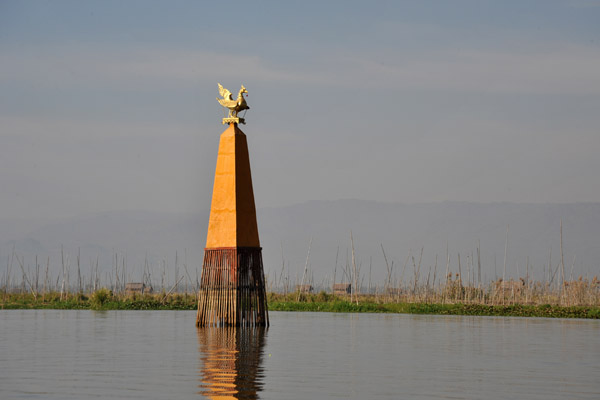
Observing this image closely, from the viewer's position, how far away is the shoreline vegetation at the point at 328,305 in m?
39.7

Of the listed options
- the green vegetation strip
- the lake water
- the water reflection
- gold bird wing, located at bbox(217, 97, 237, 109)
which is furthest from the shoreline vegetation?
gold bird wing, located at bbox(217, 97, 237, 109)

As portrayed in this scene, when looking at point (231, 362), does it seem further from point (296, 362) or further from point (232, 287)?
point (232, 287)

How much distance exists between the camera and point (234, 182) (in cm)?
2511

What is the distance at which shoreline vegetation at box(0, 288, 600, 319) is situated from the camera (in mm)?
39719

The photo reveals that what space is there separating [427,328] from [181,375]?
1547 centimetres

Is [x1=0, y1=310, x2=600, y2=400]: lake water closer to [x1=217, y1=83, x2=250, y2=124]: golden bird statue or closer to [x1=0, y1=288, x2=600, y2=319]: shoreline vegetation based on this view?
[x1=217, y1=83, x2=250, y2=124]: golden bird statue

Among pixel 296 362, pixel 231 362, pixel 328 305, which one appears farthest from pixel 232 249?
pixel 328 305

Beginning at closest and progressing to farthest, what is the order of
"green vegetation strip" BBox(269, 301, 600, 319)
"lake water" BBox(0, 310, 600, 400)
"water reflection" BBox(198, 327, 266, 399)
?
"water reflection" BBox(198, 327, 266, 399), "lake water" BBox(0, 310, 600, 400), "green vegetation strip" BBox(269, 301, 600, 319)

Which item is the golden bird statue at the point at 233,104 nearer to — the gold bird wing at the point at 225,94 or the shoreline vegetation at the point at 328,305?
the gold bird wing at the point at 225,94

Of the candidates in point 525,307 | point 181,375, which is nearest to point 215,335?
point 181,375

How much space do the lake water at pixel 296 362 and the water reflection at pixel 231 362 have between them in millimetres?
23

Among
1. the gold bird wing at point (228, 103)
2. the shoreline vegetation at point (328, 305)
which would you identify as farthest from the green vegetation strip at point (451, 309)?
the gold bird wing at point (228, 103)

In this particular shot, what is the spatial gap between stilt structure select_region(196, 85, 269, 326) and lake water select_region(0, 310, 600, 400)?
0.69m

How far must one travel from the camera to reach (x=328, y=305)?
4350cm
